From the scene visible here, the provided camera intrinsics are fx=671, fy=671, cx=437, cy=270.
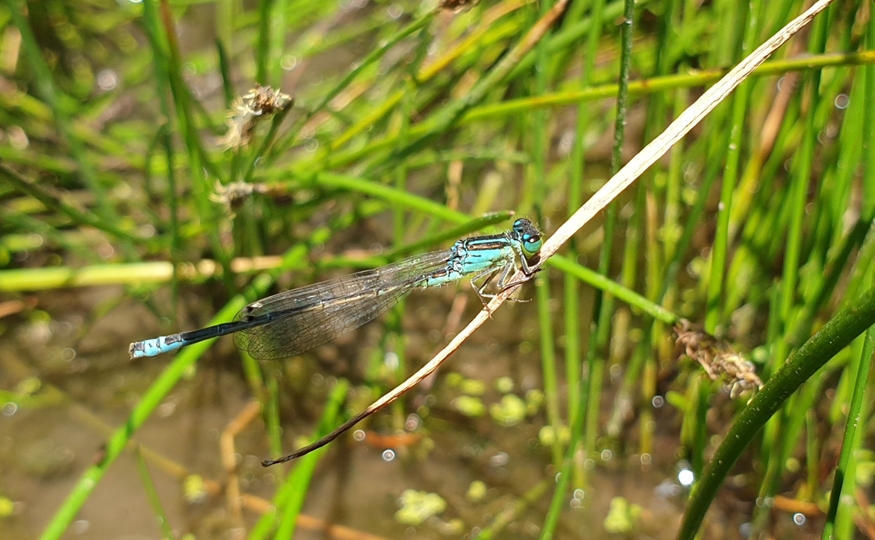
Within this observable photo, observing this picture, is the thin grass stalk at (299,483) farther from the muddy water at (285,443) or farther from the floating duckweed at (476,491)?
the floating duckweed at (476,491)

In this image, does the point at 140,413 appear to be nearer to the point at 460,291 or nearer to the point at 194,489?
the point at 194,489

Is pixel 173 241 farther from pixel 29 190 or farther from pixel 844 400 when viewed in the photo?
pixel 844 400

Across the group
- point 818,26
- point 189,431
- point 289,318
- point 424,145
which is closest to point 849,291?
point 818,26

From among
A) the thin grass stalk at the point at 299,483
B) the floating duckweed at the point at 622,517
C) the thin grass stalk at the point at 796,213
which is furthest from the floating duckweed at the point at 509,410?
the thin grass stalk at the point at 796,213

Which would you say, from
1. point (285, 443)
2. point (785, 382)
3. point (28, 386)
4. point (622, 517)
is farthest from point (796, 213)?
point (28, 386)

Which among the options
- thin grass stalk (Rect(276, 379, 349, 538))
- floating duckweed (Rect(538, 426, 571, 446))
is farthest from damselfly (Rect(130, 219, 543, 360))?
floating duckweed (Rect(538, 426, 571, 446))

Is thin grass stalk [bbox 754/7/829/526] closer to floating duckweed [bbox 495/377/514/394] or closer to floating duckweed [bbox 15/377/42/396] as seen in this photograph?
floating duckweed [bbox 495/377/514/394]
